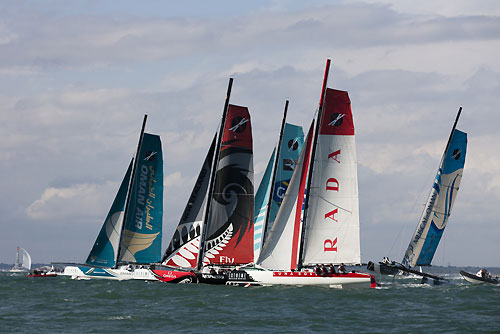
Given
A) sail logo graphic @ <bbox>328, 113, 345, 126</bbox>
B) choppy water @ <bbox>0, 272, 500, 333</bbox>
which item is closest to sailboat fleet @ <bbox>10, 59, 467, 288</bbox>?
sail logo graphic @ <bbox>328, 113, 345, 126</bbox>

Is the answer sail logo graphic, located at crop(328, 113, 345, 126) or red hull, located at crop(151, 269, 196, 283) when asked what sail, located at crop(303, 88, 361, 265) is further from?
red hull, located at crop(151, 269, 196, 283)

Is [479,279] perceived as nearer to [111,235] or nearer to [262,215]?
[262,215]

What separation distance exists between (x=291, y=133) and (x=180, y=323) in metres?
29.7

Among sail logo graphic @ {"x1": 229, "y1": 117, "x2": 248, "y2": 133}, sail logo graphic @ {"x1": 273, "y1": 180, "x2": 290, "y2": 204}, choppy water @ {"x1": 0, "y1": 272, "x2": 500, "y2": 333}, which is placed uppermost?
sail logo graphic @ {"x1": 229, "y1": 117, "x2": 248, "y2": 133}

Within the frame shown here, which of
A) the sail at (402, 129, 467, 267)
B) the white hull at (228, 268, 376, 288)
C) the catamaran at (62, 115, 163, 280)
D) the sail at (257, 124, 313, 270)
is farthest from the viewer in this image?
the sail at (402, 129, 467, 267)

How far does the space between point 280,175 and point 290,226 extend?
14.4m

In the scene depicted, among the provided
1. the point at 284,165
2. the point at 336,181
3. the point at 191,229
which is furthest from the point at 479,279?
the point at 191,229

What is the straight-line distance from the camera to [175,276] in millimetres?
51812

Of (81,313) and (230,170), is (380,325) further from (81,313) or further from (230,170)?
(230,170)

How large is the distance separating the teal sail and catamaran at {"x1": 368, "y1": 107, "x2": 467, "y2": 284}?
32.2ft

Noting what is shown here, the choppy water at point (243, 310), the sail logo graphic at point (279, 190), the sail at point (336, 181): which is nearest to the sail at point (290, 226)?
the sail at point (336, 181)

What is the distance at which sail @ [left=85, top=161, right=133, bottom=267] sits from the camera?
194 feet

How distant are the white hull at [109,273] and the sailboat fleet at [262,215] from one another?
0.25 feet

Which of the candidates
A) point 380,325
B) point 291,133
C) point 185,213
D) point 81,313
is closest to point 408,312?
point 380,325
